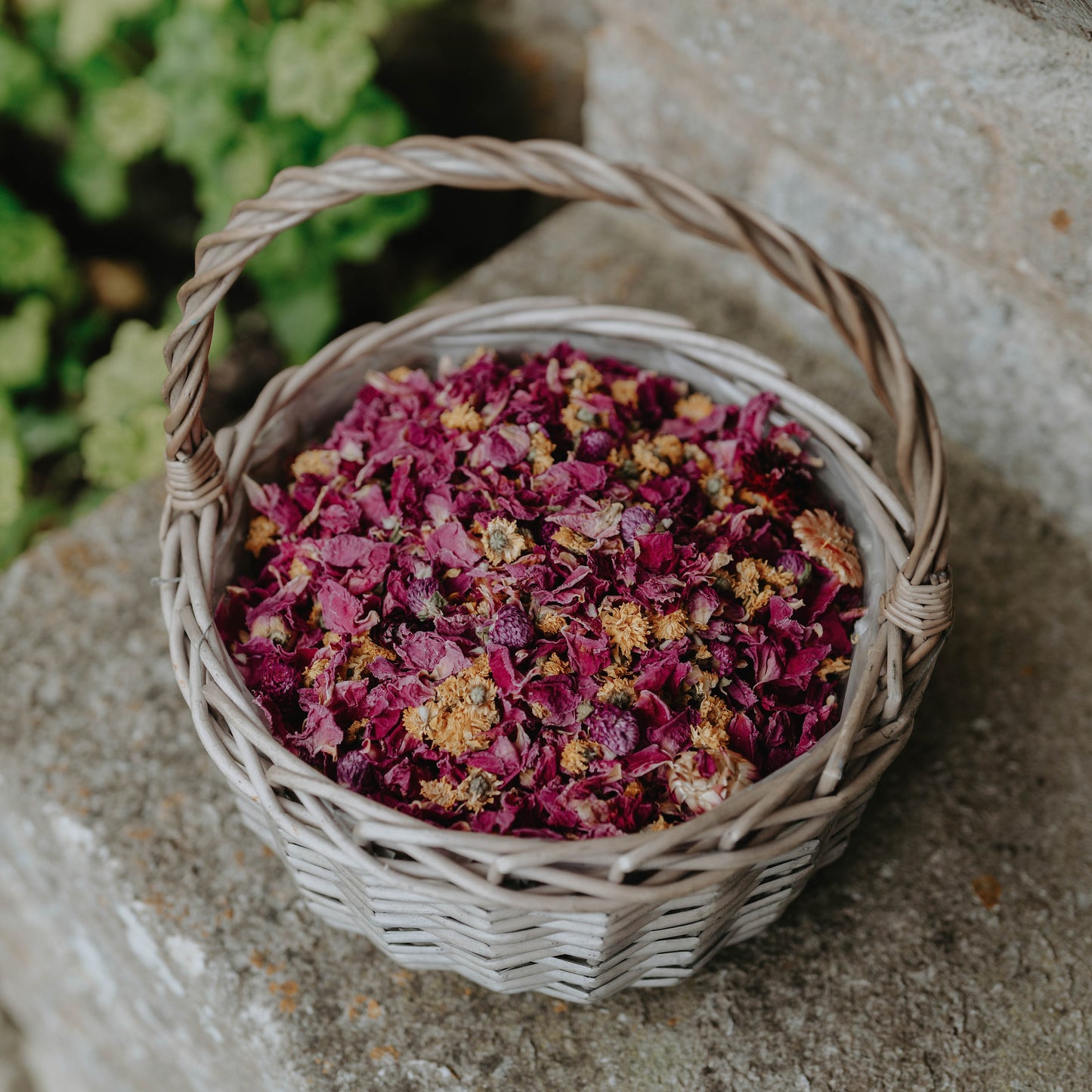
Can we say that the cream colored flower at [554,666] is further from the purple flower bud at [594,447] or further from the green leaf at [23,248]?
the green leaf at [23,248]

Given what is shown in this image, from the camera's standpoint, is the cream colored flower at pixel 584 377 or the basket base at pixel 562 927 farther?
the cream colored flower at pixel 584 377

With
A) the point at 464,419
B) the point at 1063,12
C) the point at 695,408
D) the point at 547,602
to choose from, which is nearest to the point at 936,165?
the point at 1063,12

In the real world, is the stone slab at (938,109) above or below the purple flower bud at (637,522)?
above

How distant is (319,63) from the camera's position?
169cm

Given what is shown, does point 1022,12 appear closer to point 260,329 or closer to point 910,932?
point 910,932

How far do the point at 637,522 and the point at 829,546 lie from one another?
20 cm

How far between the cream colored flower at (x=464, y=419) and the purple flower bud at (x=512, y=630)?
0.26 m

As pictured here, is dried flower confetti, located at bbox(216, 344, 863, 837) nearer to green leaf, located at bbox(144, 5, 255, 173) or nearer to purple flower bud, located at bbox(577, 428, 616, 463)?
purple flower bud, located at bbox(577, 428, 616, 463)

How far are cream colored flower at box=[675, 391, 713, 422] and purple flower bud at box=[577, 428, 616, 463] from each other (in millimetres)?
139

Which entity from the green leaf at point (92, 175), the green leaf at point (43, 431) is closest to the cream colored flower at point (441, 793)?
the green leaf at point (43, 431)

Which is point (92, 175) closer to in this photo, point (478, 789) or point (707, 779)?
point (478, 789)

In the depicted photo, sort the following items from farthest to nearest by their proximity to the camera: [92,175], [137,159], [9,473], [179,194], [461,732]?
[179,194]
[137,159]
[92,175]
[9,473]
[461,732]

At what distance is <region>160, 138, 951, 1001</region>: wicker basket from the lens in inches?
29.8

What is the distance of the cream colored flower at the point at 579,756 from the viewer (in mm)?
840
